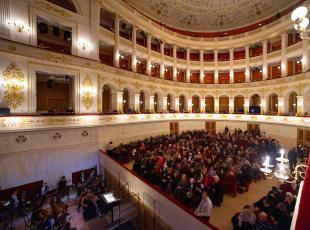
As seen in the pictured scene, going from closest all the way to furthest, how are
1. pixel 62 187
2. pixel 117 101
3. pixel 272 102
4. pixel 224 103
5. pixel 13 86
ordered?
1. pixel 13 86
2. pixel 62 187
3. pixel 117 101
4. pixel 272 102
5. pixel 224 103

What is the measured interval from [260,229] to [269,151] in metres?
8.62

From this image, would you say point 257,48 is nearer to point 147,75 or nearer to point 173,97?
point 173,97

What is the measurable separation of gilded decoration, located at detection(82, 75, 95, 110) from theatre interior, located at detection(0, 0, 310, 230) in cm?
7

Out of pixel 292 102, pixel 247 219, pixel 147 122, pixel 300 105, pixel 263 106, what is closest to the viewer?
pixel 247 219

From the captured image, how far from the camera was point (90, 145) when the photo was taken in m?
10.6

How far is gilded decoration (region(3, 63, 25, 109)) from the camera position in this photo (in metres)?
7.77

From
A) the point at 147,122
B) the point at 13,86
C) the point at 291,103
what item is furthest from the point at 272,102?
the point at 13,86

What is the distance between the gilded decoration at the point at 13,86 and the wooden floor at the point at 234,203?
33.0 ft

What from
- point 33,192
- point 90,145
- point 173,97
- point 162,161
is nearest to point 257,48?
point 173,97

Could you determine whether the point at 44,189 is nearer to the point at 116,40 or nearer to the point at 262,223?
the point at 262,223

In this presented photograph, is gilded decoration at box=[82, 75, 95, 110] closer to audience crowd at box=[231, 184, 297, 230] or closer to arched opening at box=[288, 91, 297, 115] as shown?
audience crowd at box=[231, 184, 297, 230]

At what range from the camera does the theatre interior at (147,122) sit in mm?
5926

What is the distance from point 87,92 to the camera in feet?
35.0

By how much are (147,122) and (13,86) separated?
1023 cm
